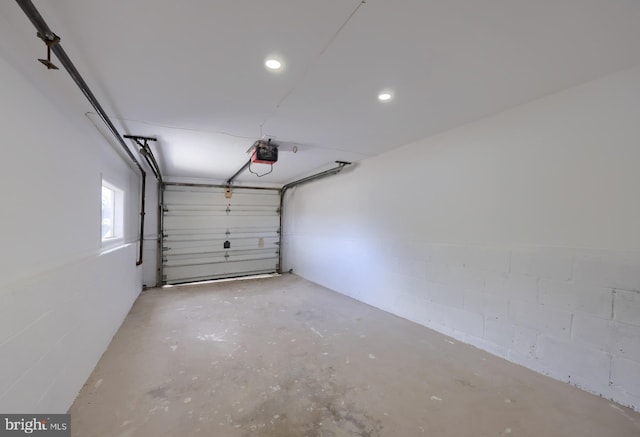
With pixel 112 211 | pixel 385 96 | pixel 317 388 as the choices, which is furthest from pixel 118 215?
pixel 385 96

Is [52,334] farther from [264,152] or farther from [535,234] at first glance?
[535,234]

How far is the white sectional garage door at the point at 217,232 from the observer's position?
5574 millimetres

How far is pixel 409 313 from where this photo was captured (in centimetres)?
341

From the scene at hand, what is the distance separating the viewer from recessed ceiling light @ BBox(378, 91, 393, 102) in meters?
2.09

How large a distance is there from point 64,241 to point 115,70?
49.1 inches

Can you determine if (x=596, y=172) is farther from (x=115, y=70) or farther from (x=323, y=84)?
(x=115, y=70)

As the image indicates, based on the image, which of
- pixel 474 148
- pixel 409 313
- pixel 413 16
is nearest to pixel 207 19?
pixel 413 16

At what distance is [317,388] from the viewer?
6.49 ft

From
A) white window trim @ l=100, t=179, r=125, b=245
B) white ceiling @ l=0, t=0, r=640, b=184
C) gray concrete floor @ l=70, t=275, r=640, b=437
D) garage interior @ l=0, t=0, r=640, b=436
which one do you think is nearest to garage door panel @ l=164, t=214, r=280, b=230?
white window trim @ l=100, t=179, r=125, b=245

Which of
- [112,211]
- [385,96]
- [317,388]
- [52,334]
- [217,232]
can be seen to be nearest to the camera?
[52,334]

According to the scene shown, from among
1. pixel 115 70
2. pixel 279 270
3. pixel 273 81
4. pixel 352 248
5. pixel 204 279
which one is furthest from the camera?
pixel 279 270

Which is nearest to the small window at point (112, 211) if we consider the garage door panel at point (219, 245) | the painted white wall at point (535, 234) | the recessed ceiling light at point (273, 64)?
the garage door panel at point (219, 245)

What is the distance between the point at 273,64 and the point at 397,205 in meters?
2.49

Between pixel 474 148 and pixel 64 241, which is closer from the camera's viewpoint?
pixel 64 241
